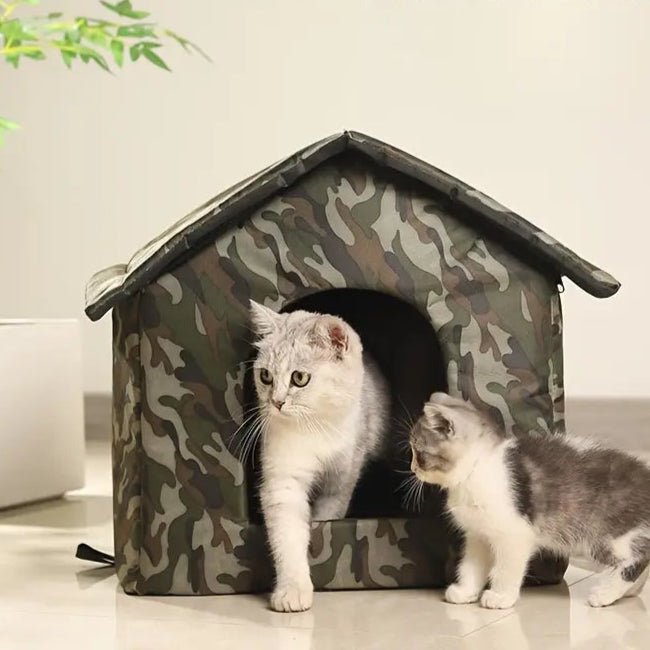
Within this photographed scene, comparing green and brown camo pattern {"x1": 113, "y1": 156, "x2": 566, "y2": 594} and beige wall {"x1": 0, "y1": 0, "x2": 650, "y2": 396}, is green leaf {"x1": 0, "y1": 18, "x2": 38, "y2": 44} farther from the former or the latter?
beige wall {"x1": 0, "y1": 0, "x2": 650, "y2": 396}

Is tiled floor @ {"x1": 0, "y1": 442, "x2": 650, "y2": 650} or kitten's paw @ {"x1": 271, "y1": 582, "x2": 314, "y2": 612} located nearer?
tiled floor @ {"x1": 0, "y1": 442, "x2": 650, "y2": 650}

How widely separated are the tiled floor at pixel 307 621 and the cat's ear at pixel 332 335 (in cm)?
45

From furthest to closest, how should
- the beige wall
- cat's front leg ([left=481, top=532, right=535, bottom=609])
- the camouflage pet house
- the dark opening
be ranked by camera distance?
the beige wall, the dark opening, the camouflage pet house, cat's front leg ([left=481, top=532, right=535, bottom=609])

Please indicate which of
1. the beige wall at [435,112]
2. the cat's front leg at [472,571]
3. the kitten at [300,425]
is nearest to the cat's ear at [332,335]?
the kitten at [300,425]

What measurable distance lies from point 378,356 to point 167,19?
2149 mm

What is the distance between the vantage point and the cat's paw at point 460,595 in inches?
80.5

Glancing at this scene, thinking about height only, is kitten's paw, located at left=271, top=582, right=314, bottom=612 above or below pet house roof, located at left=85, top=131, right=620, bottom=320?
below

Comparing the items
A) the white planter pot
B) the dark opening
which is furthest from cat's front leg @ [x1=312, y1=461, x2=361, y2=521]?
the white planter pot

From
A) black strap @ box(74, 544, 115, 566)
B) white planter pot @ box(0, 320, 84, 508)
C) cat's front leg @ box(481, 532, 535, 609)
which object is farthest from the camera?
white planter pot @ box(0, 320, 84, 508)

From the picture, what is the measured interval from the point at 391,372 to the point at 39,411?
114 cm

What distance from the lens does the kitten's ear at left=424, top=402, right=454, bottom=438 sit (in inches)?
78.1

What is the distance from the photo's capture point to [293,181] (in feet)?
6.91

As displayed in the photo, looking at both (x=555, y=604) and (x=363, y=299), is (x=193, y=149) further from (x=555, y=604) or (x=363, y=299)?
(x=555, y=604)


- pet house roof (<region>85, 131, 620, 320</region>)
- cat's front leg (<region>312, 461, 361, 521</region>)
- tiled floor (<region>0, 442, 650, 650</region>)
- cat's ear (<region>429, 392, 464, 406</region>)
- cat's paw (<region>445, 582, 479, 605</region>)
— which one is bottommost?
tiled floor (<region>0, 442, 650, 650</region>)
